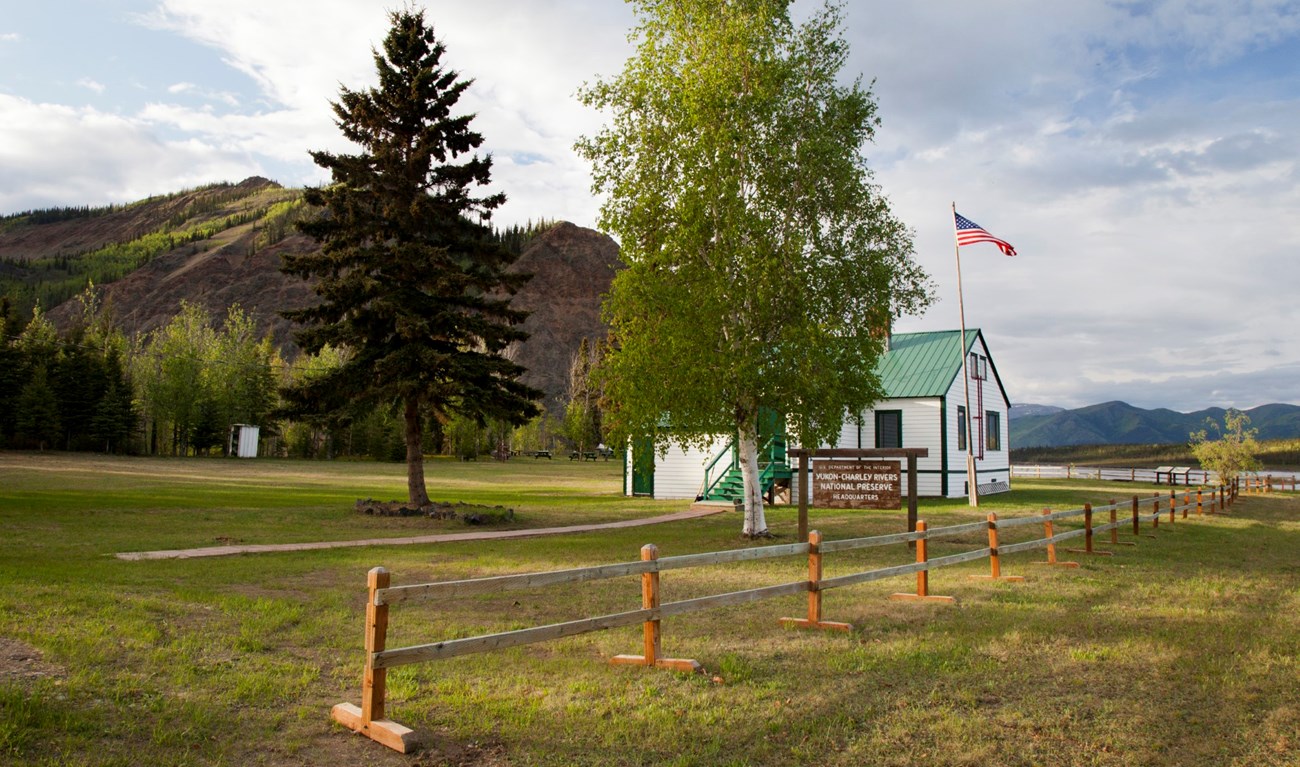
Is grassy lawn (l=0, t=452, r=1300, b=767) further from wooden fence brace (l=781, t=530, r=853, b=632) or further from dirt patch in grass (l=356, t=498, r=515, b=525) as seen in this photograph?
dirt patch in grass (l=356, t=498, r=515, b=525)

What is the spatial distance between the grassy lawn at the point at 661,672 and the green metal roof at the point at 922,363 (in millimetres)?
18477

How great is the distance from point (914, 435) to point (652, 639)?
2826 centimetres

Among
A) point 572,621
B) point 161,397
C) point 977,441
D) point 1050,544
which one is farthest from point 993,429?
point 161,397

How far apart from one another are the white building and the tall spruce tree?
1004 cm

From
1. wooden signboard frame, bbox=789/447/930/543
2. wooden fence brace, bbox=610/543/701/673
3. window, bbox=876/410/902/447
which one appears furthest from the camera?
window, bbox=876/410/902/447

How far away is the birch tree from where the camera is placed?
19266 millimetres

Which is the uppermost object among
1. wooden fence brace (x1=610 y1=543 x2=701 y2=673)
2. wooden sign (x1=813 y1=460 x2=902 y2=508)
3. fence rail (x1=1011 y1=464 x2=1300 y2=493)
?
wooden sign (x1=813 y1=460 x2=902 y2=508)

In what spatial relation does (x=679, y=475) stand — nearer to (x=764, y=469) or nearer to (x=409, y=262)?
(x=764, y=469)

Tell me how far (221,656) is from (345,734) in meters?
2.70

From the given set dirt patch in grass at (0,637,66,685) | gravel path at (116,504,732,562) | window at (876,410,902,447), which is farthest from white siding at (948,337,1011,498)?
dirt patch in grass at (0,637,66,685)

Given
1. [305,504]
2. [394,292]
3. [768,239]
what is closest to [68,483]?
[305,504]

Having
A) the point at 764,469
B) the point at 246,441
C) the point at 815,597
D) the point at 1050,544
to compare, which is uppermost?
the point at 246,441

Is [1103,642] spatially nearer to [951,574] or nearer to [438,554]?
[951,574]

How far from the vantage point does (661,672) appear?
771 centimetres
